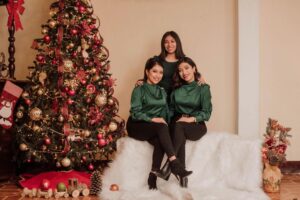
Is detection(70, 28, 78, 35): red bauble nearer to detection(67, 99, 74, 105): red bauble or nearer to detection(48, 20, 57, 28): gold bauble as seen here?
detection(48, 20, 57, 28): gold bauble

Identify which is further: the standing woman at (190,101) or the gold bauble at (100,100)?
the standing woman at (190,101)

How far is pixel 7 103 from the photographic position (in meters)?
4.23

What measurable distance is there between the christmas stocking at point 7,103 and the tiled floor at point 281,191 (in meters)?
0.59

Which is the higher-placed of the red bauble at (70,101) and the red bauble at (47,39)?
the red bauble at (47,39)

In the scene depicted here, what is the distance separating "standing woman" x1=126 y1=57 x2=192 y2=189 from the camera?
388 centimetres

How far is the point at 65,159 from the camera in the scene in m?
3.96

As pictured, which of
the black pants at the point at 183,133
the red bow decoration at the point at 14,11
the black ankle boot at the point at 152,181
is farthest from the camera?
the red bow decoration at the point at 14,11

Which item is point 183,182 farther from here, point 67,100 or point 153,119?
point 67,100

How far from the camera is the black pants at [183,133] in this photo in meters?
3.99

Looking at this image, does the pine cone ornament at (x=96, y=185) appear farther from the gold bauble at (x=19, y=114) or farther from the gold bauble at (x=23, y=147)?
the gold bauble at (x=19, y=114)

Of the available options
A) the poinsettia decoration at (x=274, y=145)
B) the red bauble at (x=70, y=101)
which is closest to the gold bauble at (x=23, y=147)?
the red bauble at (x=70, y=101)

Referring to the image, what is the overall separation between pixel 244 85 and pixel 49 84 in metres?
2.19

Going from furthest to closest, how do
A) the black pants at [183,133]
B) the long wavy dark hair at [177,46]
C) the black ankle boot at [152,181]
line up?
the long wavy dark hair at [177,46] → the black pants at [183,133] → the black ankle boot at [152,181]

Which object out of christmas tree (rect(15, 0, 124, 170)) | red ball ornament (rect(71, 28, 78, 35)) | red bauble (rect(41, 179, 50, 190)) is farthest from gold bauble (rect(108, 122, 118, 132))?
red ball ornament (rect(71, 28, 78, 35))
